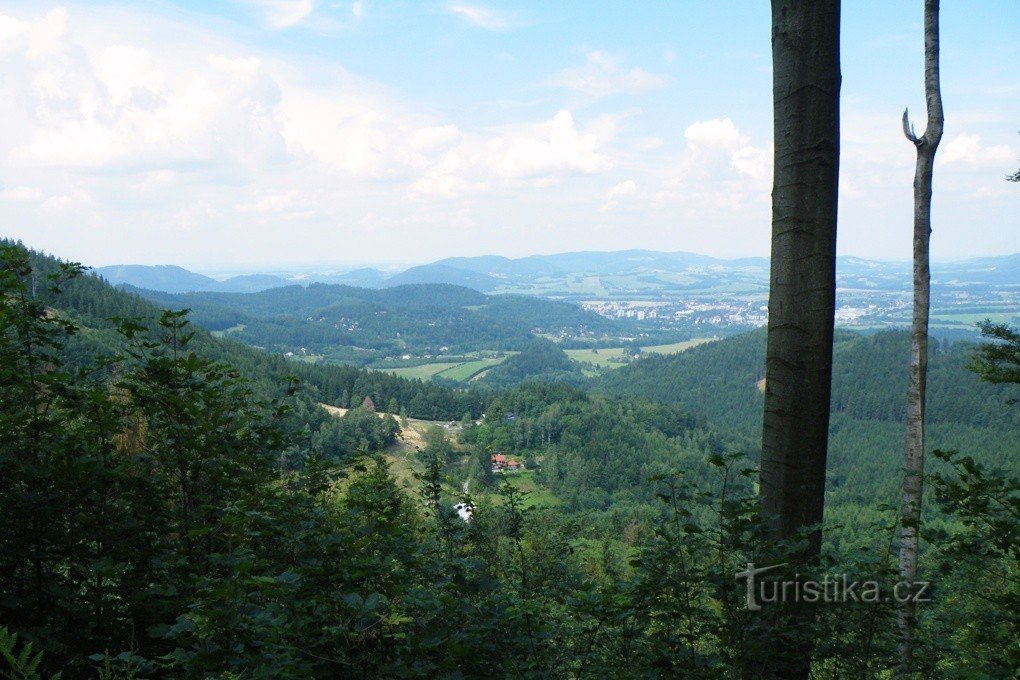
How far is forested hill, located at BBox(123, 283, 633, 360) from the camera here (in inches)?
5438

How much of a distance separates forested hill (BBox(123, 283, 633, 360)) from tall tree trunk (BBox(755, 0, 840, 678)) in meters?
126

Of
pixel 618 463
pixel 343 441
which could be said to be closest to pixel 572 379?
pixel 618 463

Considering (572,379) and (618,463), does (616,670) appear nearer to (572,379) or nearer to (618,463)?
(618,463)

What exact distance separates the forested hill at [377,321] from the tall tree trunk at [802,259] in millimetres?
126059

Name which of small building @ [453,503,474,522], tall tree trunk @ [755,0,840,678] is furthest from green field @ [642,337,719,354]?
tall tree trunk @ [755,0,840,678]

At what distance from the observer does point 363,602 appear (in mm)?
2262

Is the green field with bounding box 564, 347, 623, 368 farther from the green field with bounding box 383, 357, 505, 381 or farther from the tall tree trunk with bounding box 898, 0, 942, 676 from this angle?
the tall tree trunk with bounding box 898, 0, 942, 676

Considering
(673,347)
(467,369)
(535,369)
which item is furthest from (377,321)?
(673,347)

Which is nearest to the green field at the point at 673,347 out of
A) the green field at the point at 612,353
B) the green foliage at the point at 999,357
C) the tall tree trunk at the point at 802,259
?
the green field at the point at 612,353

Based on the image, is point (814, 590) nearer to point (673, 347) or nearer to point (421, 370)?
point (421, 370)

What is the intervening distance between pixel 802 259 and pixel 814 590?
1.36m

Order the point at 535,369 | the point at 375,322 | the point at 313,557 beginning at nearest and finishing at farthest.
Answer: the point at 313,557
the point at 535,369
the point at 375,322

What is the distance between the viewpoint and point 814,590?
98.8 inches

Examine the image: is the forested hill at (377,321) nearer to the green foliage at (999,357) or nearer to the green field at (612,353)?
the green field at (612,353)
